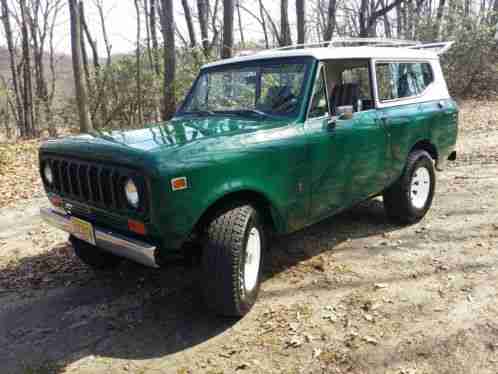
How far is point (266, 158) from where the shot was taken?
127 inches

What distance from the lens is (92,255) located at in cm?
413

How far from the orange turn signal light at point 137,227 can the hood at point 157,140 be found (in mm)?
401

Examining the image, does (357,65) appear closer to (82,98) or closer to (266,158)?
(266,158)

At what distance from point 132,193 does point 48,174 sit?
125 cm

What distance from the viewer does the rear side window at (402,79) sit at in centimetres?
452

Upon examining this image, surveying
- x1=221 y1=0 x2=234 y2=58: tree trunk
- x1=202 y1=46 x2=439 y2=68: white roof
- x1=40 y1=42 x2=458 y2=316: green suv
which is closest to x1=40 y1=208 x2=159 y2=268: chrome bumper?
x1=40 y1=42 x2=458 y2=316: green suv

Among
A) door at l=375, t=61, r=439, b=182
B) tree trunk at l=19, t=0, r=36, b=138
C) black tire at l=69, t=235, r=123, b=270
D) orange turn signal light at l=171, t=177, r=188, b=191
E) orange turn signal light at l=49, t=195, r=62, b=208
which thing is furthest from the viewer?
tree trunk at l=19, t=0, r=36, b=138

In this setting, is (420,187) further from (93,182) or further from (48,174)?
(48,174)

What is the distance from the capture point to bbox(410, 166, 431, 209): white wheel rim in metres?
5.08

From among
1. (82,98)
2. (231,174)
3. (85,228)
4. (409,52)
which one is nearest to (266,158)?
(231,174)

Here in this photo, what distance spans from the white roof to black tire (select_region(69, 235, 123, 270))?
2.16 metres

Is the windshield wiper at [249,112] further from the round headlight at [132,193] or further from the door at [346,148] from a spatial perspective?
the round headlight at [132,193]

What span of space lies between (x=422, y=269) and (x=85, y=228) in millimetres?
2914

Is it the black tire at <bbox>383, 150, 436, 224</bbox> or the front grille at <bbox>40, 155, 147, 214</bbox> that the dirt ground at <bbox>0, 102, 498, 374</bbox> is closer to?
the black tire at <bbox>383, 150, 436, 224</bbox>
